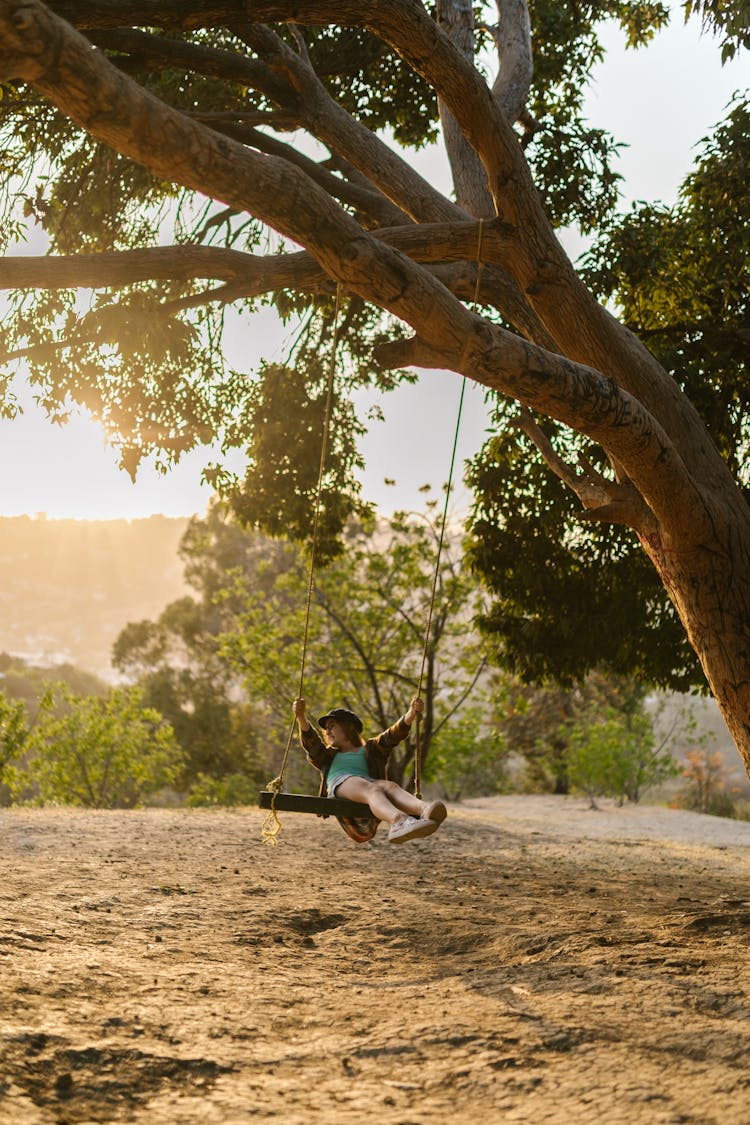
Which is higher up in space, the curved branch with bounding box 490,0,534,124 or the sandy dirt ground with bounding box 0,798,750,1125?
the curved branch with bounding box 490,0,534,124

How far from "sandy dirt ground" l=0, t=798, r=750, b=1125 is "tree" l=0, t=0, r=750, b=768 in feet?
7.31

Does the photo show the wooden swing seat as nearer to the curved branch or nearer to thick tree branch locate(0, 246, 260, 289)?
thick tree branch locate(0, 246, 260, 289)

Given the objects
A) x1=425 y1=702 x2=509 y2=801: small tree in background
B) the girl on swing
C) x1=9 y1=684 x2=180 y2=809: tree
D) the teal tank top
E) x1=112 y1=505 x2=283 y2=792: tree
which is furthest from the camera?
x1=112 y1=505 x2=283 y2=792: tree

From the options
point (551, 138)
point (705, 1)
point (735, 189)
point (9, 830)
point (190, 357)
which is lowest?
point (9, 830)

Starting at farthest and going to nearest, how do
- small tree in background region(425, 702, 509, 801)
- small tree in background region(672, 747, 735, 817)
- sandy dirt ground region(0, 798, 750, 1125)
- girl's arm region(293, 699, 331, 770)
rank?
small tree in background region(672, 747, 735, 817) < small tree in background region(425, 702, 509, 801) < girl's arm region(293, 699, 331, 770) < sandy dirt ground region(0, 798, 750, 1125)

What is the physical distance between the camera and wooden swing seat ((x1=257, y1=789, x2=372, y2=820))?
5.83m

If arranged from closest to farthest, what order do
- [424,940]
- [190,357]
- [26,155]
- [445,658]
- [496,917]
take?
[424,940]
[496,917]
[26,155]
[190,357]
[445,658]

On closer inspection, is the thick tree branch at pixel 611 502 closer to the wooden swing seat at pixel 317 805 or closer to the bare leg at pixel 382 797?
the bare leg at pixel 382 797

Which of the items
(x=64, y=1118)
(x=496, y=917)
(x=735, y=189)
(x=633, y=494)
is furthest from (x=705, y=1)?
(x=64, y=1118)

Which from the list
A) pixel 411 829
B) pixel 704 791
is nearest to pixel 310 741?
pixel 411 829

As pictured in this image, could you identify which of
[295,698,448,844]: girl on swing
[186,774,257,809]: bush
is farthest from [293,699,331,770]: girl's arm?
[186,774,257,809]: bush

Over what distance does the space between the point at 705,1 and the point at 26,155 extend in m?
6.37

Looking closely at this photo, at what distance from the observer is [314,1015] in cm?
431

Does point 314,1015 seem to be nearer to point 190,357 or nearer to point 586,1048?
point 586,1048
